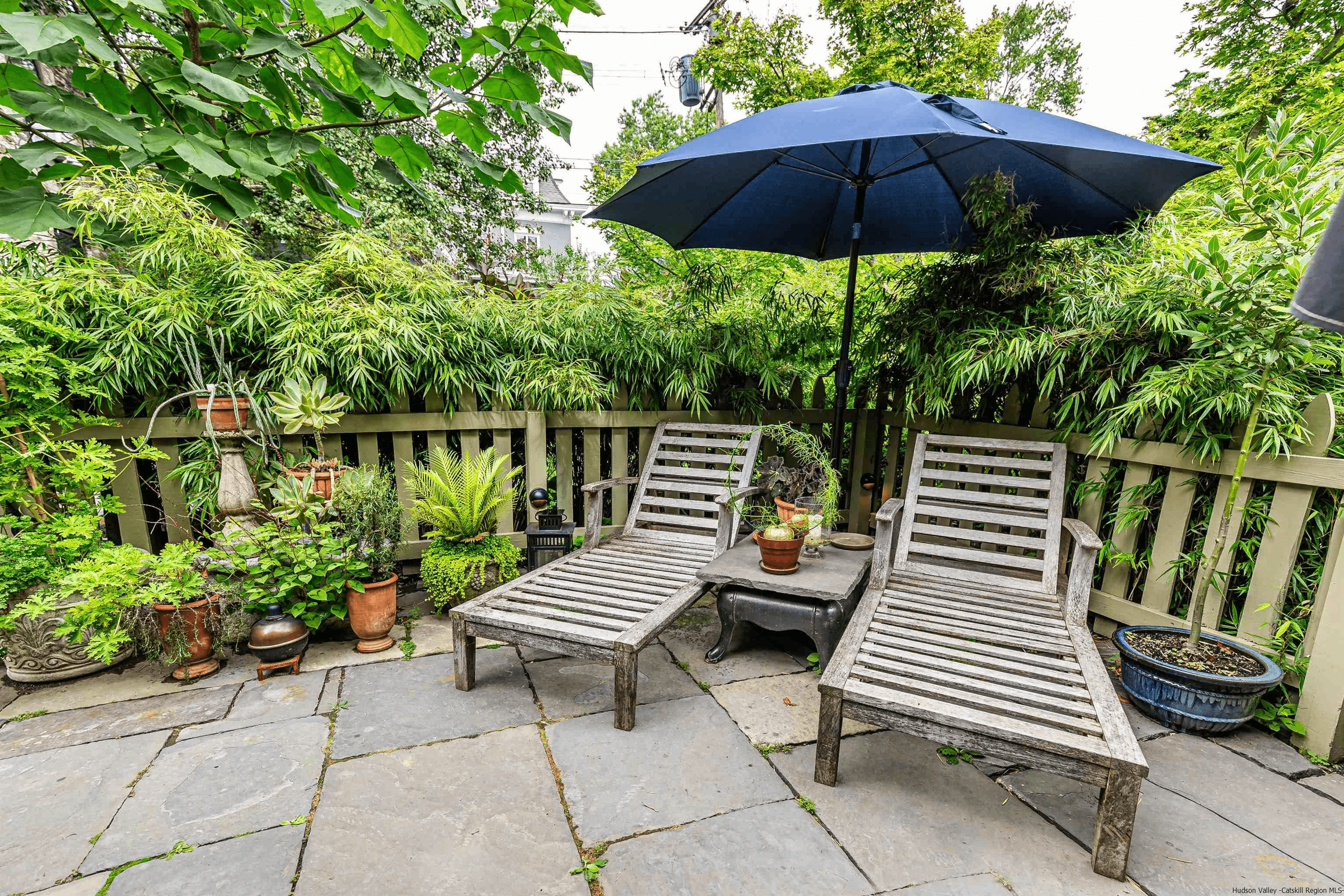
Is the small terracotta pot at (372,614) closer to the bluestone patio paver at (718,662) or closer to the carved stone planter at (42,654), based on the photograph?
the carved stone planter at (42,654)

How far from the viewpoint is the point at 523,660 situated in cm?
247

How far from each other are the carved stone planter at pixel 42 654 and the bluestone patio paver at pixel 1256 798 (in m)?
3.82

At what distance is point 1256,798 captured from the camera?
168 cm

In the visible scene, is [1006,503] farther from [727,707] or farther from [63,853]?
[63,853]

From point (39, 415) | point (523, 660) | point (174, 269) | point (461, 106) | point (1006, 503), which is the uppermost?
point (461, 106)

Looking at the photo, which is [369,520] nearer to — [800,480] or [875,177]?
[800,480]

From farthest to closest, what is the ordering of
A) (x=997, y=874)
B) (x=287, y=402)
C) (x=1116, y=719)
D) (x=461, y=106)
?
(x=287, y=402) → (x=1116, y=719) → (x=997, y=874) → (x=461, y=106)

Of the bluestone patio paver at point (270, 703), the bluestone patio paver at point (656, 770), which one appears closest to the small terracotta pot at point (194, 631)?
the bluestone patio paver at point (270, 703)

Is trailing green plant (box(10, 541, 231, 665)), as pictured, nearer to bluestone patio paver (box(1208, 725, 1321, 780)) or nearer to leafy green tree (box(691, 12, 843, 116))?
bluestone patio paver (box(1208, 725, 1321, 780))

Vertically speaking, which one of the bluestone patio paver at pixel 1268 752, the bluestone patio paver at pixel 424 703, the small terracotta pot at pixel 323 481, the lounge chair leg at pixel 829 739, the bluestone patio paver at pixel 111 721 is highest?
the small terracotta pot at pixel 323 481

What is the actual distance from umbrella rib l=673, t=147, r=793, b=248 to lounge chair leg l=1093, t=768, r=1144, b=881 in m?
2.63

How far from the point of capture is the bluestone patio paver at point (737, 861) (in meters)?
1.37

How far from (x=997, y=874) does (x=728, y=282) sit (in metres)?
3.00

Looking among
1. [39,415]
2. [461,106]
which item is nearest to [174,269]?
[39,415]
